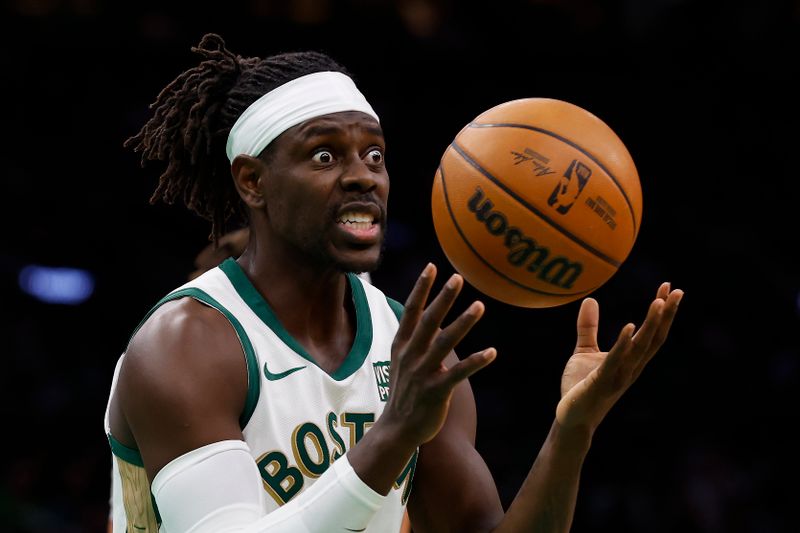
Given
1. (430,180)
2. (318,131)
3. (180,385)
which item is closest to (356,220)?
(318,131)

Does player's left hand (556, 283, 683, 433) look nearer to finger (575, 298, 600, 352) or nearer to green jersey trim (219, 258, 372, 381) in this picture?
finger (575, 298, 600, 352)

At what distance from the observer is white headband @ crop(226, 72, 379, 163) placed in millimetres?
3047

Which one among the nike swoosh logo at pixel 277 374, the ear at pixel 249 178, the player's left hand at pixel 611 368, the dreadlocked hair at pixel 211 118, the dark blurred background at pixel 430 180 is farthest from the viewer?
the dark blurred background at pixel 430 180

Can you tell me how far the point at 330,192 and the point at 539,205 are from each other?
1.69 ft

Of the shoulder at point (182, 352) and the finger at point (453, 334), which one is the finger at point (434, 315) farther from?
the shoulder at point (182, 352)

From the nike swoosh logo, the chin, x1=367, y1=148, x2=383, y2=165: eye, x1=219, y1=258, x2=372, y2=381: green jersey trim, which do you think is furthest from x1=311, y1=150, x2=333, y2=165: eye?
the nike swoosh logo

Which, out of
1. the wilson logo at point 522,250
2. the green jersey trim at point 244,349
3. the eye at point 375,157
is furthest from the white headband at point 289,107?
the wilson logo at point 522,250

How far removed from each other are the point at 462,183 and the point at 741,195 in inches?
198

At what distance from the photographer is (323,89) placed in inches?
122

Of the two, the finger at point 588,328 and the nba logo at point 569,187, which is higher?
the nba logo at point 569,187

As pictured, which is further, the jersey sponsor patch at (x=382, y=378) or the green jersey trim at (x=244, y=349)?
the jersey sponsor patch at (x=382, y=378)

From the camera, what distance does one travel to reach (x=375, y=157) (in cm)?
307

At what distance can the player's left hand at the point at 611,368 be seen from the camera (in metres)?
2.64

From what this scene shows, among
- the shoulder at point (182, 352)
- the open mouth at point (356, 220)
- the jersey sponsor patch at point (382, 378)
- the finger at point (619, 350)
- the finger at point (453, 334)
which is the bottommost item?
the jersey sponsor patch at point (382, 378)
